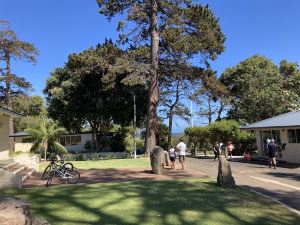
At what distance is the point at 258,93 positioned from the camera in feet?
145

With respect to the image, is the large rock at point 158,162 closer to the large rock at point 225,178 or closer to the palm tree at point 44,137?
the large rock at point 225,178

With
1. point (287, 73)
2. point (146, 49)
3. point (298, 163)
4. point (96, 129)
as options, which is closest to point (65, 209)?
point (298, 163)

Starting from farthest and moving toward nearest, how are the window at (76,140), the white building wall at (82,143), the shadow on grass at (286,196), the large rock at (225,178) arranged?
the window at (76,140) < the white building wall at (82,143) < the large rock at (225,178) < the shadow on grass at (286,196)

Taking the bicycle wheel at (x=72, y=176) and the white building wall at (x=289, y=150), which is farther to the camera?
the white building wall at (x=289, y=150)

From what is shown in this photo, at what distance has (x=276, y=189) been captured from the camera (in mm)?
15414

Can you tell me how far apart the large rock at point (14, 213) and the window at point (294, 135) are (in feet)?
85.2

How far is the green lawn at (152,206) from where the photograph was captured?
9.21 metres

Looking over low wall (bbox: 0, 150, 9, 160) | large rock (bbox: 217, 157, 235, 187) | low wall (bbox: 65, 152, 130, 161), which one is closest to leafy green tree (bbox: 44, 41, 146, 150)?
low wall (bbox: 65, 152, 130, 161)

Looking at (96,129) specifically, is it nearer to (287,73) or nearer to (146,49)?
(146,49)

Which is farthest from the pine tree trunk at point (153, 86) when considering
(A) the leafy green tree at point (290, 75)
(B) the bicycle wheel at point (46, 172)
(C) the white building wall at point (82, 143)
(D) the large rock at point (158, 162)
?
(A) the leafy green tree at point (290, 75)

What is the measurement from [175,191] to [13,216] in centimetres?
829

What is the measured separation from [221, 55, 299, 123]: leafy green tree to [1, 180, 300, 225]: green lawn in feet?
103

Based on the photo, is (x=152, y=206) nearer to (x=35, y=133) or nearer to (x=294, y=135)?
(x=294, y=135)

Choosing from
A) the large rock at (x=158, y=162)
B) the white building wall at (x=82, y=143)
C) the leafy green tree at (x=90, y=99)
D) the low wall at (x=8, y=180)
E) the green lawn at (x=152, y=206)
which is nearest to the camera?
the green lawn at (x=152, y=206)
